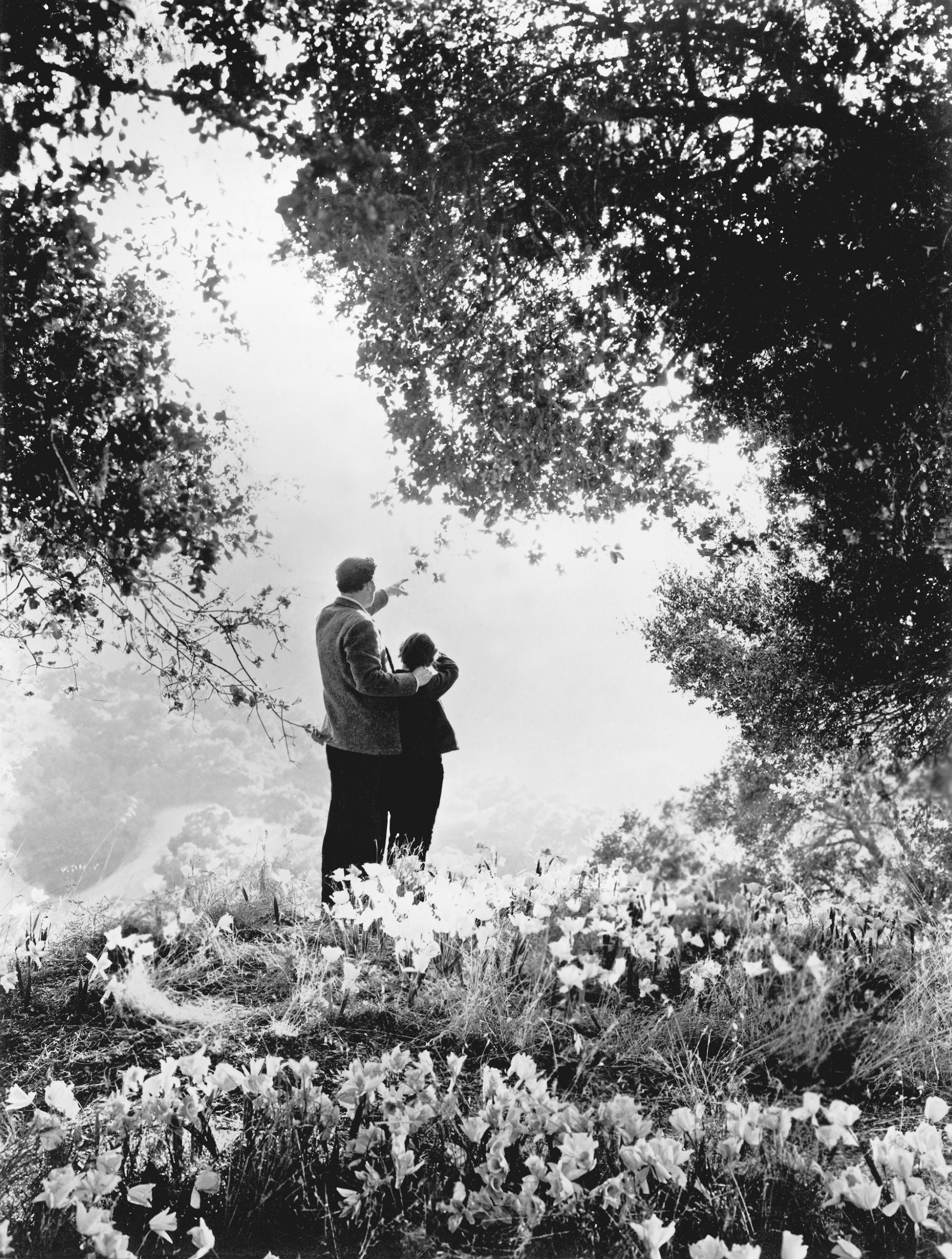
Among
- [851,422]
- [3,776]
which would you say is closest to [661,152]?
[851,422]

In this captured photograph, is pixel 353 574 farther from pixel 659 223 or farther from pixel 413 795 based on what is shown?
pixel 659 223

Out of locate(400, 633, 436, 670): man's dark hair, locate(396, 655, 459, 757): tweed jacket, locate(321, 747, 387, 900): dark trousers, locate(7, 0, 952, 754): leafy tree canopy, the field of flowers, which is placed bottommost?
the field of flowers

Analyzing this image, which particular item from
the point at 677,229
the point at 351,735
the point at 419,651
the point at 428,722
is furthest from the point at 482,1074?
the point at 677,229

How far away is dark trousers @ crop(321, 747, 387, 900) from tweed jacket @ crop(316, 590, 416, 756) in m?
0.11

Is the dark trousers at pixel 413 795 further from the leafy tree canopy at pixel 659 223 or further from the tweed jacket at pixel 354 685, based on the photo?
the leafy tree canopy at pixel 659 223

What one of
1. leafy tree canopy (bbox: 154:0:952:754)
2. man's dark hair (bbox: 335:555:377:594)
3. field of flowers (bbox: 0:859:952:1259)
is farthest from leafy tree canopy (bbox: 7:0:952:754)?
field of flowers (bbox: 0:859:952:1259)

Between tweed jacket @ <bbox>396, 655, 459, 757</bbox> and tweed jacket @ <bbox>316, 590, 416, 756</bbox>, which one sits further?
tweed jacket @ <bbox>396, 655, 459, 757</bbox>

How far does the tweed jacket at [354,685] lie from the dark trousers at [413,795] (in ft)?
0.83

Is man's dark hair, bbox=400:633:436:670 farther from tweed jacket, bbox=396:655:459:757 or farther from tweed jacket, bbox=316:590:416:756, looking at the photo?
tweed jacket, bbox=316:590:416:756

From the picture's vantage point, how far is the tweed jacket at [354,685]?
4.99m

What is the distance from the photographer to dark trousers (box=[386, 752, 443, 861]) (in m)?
5.37

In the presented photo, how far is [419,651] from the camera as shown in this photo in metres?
5.39

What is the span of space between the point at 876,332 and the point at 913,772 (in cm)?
249

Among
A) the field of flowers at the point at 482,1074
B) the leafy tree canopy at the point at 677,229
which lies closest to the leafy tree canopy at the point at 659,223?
the leafy tree canopy at the point at 677,229
